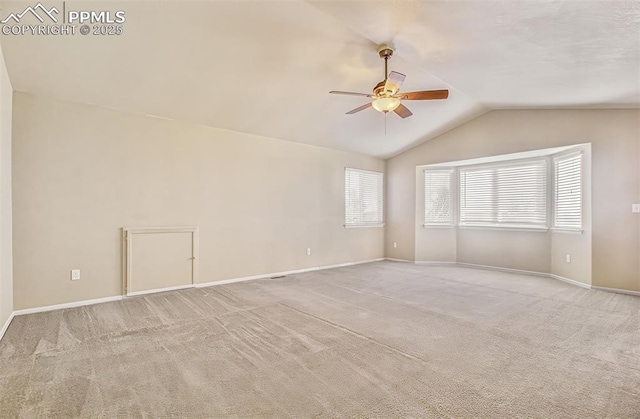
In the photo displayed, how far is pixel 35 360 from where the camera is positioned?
Result: 2.51 metres

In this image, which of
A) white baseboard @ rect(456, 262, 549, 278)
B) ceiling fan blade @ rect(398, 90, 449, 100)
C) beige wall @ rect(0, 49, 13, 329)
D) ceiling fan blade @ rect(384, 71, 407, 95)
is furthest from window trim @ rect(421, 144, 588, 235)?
beige wall @ rect(0, 49, 13, 329)

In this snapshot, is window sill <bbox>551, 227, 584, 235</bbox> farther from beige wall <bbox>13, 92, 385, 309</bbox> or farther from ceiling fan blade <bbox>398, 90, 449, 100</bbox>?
beige wall <bbox>13, 92, 385, 309</bbox>

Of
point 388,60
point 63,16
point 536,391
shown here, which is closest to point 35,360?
point 63,16

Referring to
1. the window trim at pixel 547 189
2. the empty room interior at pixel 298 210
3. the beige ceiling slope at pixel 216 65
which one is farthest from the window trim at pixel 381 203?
the beige ceiling slope at pixel 216 65

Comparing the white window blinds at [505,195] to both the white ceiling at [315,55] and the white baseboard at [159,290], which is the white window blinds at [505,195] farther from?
the white baseboard at [159,290]

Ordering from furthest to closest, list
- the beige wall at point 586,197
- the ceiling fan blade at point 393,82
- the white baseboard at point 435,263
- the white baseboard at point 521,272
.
A: the white baseboard at point 435,263
the white baseboard at point 521,272
the beige wall at point 586,197
the ceiling fan blade at point 393,82

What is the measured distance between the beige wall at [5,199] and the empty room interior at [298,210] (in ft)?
0.16

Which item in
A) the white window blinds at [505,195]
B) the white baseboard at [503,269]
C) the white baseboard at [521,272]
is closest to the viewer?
the white baseboard at [521,272]

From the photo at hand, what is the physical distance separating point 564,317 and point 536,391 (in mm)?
2013

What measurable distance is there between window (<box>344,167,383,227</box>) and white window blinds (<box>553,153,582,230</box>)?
351 cm

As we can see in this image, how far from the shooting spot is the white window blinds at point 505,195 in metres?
6.12

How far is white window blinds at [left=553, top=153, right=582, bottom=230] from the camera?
528 cm

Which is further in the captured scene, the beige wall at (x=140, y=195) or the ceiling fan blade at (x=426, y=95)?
the beige wall at (x=140, y=195)

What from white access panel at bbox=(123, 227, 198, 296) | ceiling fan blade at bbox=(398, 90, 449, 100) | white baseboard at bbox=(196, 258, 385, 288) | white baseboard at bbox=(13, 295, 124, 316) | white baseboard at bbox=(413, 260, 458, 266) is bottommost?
white baseboard at bbox=(413, 260, 458, 266)
